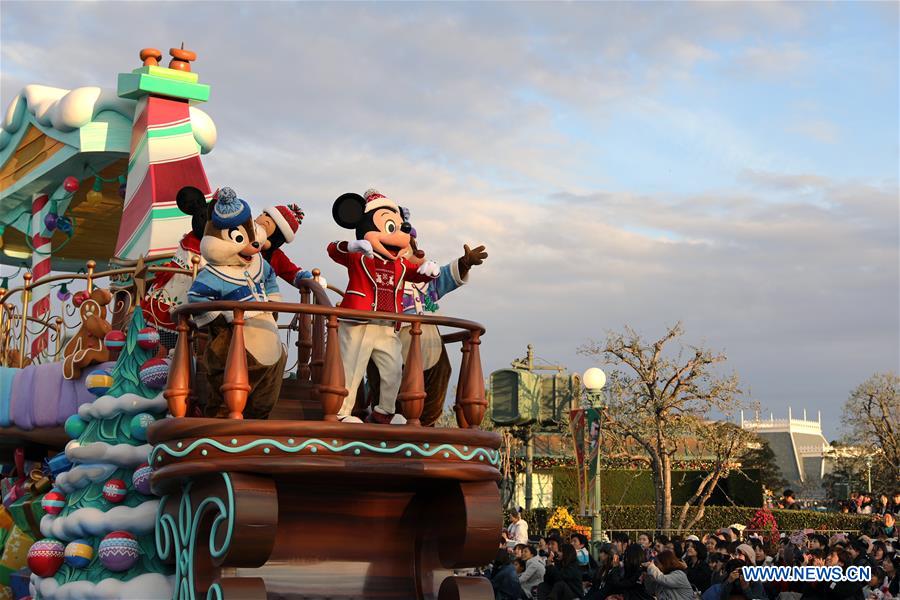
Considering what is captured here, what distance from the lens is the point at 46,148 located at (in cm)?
1266

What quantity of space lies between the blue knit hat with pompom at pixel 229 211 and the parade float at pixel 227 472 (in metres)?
0.76

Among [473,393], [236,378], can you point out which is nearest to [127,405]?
[236,378]

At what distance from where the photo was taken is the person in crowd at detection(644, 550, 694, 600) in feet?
34.8

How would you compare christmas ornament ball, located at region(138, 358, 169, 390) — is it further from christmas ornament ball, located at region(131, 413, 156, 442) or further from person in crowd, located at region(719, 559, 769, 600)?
person in crowd, located at region(719, 559, 769, 600)

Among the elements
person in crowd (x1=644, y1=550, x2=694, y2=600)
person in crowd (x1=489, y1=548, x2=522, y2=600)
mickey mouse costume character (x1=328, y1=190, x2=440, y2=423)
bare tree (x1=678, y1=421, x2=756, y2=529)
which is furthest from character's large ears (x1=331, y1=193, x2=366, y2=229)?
bare tree (x1=678, y1=421, x2=756, y2=529)

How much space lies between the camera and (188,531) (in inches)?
283

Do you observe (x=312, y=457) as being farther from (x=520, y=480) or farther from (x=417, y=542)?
(x=520, y=480)

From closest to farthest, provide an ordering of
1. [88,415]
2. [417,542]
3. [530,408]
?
[417,542]
[88,415]
[530,408]

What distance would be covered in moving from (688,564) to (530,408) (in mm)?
15177

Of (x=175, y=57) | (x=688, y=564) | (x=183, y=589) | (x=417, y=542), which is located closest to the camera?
(x=183, y=589)

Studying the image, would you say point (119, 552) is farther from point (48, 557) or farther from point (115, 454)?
point (48, 557)

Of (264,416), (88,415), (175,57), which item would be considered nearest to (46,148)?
(175,57)

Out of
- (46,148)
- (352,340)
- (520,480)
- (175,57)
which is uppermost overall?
(175,57)

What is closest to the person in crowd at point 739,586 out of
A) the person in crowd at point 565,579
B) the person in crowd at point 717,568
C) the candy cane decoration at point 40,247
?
the person in crowd at point 717,568
